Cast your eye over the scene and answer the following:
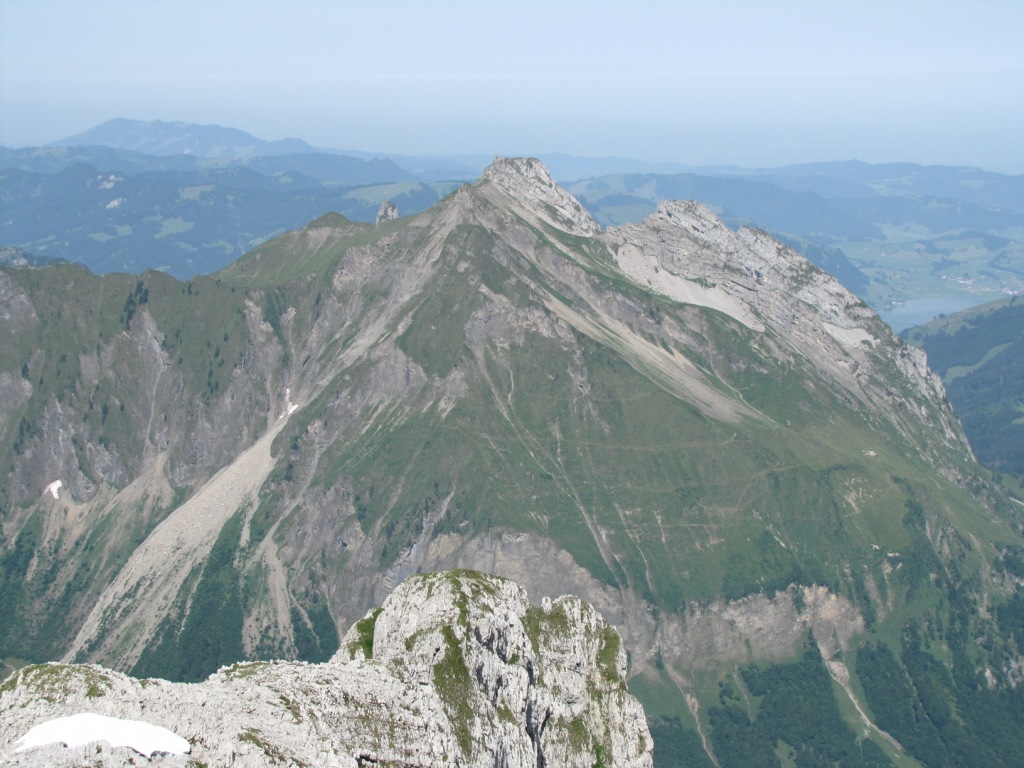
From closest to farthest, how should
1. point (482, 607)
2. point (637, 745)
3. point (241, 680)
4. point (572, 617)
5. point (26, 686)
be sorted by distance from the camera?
point (26, 686)
point (241, 680)
point (482, 607)
point (637, 745)
point (572, 617)

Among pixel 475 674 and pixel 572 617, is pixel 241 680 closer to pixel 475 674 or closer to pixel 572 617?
pixel 475 674

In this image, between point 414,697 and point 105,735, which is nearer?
point 105,735

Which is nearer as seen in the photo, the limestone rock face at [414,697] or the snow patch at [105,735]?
the snow patch at [105,735]

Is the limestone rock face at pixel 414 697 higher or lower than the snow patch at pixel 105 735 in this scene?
lower

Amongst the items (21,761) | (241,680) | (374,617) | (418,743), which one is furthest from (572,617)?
(21,761)
